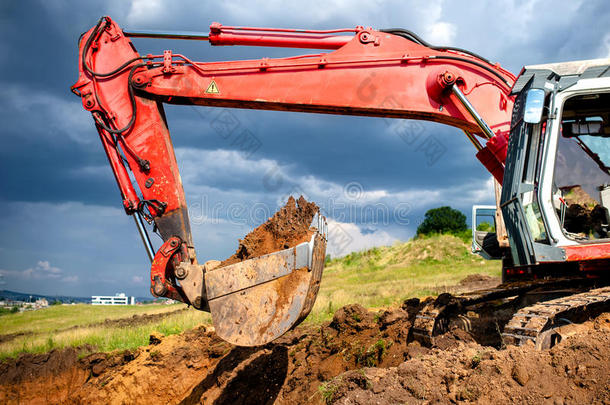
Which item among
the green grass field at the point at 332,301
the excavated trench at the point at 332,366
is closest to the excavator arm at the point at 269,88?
the excavated trench at the point at 332,366

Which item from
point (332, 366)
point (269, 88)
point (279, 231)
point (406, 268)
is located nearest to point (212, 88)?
point (269, 88)

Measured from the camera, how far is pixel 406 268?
72.8ft

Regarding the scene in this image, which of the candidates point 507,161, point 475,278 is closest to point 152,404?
point 507,161

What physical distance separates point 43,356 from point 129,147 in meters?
5.27

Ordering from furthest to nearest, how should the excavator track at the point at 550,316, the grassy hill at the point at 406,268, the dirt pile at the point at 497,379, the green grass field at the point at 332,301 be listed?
the grassy hill at the point at 406,268 < the green grass field at the point at 332,301 < the excavator track at the point at 550,316 < the dirt pile at the point at 497,379

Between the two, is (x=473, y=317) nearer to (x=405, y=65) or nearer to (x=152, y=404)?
(x=405, y=65)

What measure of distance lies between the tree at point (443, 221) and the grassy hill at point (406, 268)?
52.1 feet

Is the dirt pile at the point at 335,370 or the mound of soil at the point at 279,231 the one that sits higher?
the mound of soil at the point at 279,231

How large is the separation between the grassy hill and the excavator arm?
8449mm

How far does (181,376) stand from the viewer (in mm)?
6539

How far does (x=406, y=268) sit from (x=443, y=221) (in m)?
23.1

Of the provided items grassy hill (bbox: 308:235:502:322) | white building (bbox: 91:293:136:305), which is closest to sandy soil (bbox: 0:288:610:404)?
grassy hill (bbox: 308:235:502:322)

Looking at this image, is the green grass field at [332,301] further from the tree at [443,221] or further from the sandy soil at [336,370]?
the tree at [443,221]

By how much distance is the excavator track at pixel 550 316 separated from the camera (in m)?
3.67
